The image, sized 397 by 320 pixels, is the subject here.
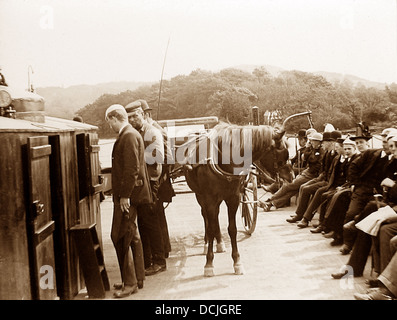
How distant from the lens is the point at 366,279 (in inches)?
194

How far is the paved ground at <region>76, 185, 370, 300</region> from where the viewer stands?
4699mm

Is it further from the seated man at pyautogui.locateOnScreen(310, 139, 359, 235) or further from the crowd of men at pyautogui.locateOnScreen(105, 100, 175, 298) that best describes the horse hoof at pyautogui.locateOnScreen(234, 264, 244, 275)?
the seated man at pyautogui.locateOnScreen(310, 139, 359, 235)

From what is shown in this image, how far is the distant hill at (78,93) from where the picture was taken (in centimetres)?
527

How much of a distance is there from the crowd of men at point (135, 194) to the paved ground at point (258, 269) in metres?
0.22

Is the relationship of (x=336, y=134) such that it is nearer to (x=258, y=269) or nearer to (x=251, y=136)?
(x=251, y=136)

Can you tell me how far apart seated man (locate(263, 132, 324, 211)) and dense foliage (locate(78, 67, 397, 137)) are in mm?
1291

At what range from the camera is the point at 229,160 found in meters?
5.43

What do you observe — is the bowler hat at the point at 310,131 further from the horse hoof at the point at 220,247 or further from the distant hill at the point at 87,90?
the horse hoof at the point at 220,247

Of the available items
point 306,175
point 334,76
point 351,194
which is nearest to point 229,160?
point 334,76

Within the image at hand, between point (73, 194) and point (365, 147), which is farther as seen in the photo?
point (365, 147)
